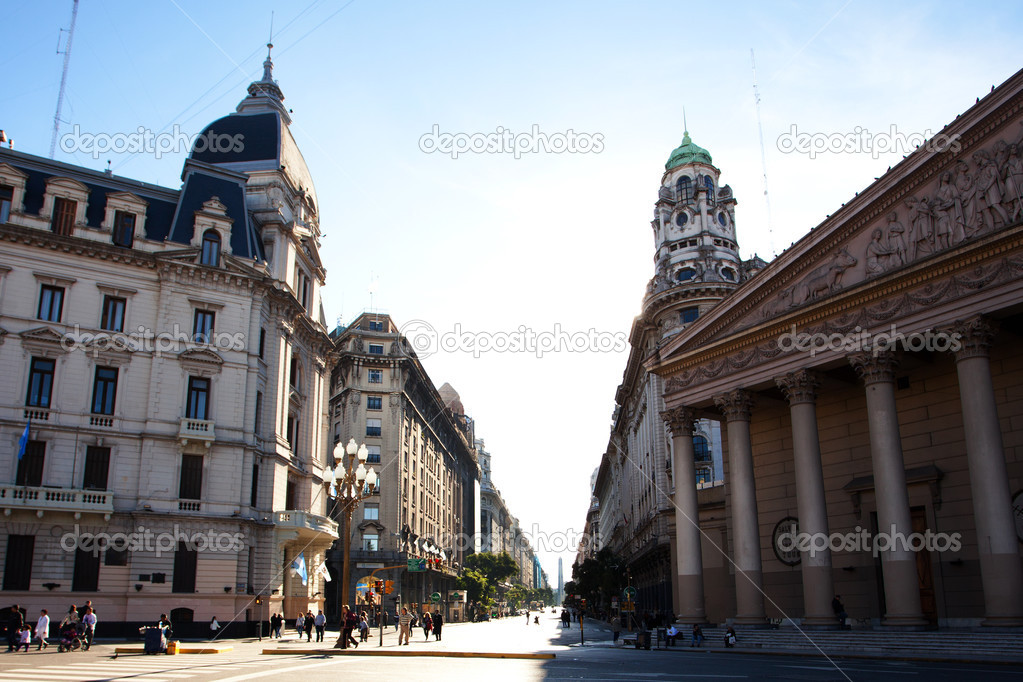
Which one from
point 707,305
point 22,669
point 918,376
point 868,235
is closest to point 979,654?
point 918,376

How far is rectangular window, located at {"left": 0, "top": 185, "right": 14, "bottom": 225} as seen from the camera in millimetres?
40156

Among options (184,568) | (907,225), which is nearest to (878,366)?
(907,225)

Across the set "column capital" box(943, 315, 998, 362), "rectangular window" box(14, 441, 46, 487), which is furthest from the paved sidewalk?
"rectangular window" box(14, 441, 46, 487)

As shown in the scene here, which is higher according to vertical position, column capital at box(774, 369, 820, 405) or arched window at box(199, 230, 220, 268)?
arched window at box(199, 230, 220, 268)

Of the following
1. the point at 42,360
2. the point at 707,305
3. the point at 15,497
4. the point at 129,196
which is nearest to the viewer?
the point at 15,497

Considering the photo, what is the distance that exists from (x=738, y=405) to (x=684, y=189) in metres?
41.4

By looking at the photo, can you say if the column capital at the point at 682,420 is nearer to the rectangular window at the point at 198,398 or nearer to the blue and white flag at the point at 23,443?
the rectangular window at the point at 198,398

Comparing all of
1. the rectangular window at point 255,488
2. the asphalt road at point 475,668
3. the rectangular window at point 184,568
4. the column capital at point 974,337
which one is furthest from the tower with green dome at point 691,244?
the rectangular window at point 184,568

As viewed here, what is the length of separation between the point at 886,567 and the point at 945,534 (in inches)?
161

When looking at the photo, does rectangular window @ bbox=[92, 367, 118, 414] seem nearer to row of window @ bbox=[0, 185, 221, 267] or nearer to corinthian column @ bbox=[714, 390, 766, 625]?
row of window @ bbox=[0, 185, 221, 267]

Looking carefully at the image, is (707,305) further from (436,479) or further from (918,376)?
(436,479)

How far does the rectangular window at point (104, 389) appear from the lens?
134ft

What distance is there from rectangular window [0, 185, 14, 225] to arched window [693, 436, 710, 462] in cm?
4786

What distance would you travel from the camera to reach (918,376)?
29719 millimetres
